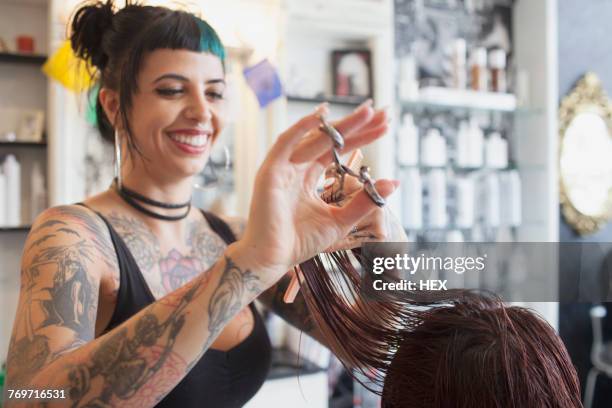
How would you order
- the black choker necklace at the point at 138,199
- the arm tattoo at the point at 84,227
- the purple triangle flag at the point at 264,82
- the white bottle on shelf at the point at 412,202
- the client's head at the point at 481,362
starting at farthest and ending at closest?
1. the white bottle on shelf at the point at 412,202
2. the purple triangle flag at the point at 264,82
3. the black choker necklace at the point at 138,199
4. the arm tattoo at the point at 84,227
5. the client's head at the point at 481,362

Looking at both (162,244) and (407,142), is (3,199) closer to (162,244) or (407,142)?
(162,244)

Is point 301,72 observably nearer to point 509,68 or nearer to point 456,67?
point 456,67

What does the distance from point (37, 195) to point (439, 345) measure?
1836 millimetres

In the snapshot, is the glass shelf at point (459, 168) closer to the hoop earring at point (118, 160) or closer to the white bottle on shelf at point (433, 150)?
the white bottle on shelf at point (433, 150)

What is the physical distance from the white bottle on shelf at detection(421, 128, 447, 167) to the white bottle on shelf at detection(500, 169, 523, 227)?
0.43 meters

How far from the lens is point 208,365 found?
91 cm

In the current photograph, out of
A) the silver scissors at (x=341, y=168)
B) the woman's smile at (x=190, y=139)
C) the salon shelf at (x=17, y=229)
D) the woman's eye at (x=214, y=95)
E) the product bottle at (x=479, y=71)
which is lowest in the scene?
the salon shelf at (x=17, y=229)

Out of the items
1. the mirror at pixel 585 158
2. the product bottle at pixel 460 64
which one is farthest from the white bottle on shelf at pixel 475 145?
the mirror at pixel 585 158

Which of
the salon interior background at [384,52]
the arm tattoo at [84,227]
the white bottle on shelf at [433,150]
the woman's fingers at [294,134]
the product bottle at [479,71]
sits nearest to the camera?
the woman's fingers at [294,134]

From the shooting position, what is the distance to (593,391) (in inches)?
121

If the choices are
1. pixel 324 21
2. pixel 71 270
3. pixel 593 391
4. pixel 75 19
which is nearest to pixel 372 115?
pixel 71 270

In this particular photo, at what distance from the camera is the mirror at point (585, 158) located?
314 centimetres

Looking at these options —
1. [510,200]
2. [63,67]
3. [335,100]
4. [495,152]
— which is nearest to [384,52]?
[335,100]

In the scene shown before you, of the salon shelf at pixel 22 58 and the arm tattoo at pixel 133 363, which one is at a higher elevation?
the salon shelf at pixel 22 58
